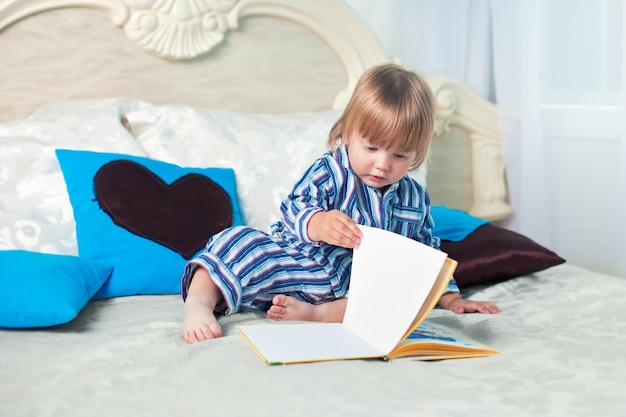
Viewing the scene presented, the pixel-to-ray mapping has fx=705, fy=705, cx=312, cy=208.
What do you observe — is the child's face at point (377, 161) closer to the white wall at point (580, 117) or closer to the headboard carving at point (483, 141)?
the white wall at point (580, 117)

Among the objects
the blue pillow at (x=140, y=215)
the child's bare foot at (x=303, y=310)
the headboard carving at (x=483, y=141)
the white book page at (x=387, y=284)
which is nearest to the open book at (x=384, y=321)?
the white book page at (x=387, y=284)

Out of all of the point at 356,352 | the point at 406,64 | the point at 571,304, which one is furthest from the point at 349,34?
the point at 356,352

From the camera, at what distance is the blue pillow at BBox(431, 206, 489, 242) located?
67.1 inches

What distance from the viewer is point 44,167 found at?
5.14 feet

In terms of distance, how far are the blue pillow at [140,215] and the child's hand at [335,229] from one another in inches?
13.8

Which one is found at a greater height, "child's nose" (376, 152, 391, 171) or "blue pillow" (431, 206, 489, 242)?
"child's nose" (376, 152, 391, 171)

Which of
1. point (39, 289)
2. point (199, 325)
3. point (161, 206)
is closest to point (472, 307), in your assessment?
point (199, 325)

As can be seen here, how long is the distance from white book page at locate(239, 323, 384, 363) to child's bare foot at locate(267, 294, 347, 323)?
0.13m

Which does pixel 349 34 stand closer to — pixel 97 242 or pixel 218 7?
pixel 218 7

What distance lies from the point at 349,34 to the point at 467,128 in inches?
19.8

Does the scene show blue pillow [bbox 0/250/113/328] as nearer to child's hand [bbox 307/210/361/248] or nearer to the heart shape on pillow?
the heart shape on pillow

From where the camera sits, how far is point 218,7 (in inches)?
77.9

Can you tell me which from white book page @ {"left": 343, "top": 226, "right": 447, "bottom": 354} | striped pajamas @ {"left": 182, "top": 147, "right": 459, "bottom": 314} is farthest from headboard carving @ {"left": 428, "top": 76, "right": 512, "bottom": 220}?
white book page @ {"left": 343, "top": 226, "right": 447, "bottom": 354}

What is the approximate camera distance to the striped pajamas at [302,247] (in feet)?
4.23
